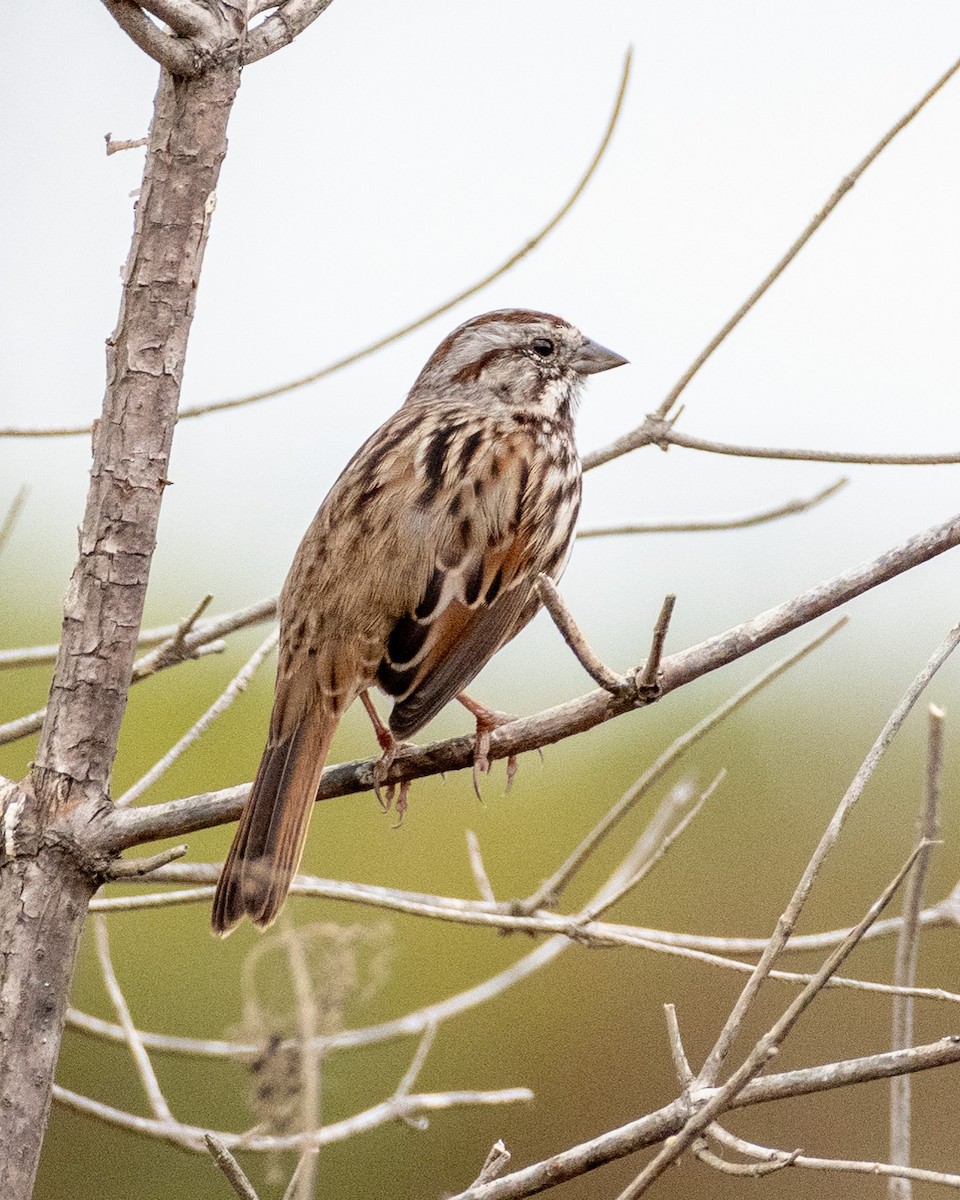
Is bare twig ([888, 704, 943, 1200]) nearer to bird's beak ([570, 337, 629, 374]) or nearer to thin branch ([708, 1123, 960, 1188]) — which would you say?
thin branch ([708, 1123, 960, 1188])

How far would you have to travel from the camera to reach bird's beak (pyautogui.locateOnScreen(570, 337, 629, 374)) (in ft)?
12.9

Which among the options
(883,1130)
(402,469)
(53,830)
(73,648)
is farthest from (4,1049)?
(883,1130)

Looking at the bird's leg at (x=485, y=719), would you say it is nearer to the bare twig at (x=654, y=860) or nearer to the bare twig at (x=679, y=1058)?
the bare twig at (x=654, y=860)

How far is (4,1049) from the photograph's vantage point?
1888 mm

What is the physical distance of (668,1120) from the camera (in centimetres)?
170

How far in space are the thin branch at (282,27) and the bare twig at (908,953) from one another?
1.35 meters

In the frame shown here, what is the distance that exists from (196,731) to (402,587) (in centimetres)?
76

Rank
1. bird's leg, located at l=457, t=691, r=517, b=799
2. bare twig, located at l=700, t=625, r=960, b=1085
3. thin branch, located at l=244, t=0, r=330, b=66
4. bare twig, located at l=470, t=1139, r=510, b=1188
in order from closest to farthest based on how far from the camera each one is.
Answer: bare twig, located at l=700, t=625, r=960, b=1085 < bare twig, located at l=470, t=1139, r=510, b=1188 < thin branch, located at l=244, t=0, r=330, b=66 < bird's leg, located at l=457, t=691, r=517, b=799

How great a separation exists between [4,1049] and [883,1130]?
324 centimetres

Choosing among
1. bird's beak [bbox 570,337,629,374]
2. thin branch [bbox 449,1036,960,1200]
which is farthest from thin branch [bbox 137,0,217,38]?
bird's beak [bbox 570,337,629,374]

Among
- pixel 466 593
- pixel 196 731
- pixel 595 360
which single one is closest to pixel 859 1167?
pixel 196 731

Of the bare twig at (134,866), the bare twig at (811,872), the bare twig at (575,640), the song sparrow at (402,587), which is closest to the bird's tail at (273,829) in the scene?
the song sparrow at (402,587)

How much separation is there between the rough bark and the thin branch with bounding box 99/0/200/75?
0.08 feet

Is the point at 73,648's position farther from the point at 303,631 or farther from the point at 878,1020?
the point at 878,1020
